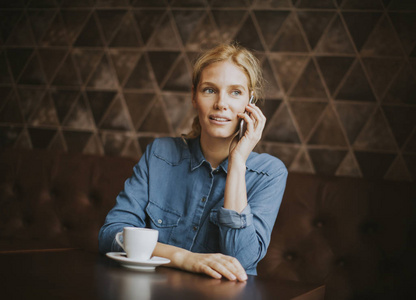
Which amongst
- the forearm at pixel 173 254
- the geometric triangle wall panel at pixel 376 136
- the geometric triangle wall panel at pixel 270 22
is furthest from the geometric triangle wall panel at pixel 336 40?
the forearm at pixel 173 254

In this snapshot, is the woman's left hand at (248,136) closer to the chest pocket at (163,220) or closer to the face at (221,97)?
the face at (221,97)

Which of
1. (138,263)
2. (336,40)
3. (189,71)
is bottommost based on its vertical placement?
(138,263)

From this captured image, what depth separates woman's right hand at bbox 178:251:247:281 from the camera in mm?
1169

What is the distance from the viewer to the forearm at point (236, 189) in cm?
147

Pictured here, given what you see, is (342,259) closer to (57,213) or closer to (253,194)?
(253,194)

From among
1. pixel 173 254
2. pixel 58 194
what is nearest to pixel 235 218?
pixel 173 254

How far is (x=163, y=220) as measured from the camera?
1.66 meters

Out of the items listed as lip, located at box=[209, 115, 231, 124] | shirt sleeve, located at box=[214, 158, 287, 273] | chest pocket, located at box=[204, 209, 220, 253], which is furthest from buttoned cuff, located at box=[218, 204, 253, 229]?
lip, located at box=[209, 115, 231, 124]

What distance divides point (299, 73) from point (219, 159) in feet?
2.85

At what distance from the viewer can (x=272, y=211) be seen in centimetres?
160

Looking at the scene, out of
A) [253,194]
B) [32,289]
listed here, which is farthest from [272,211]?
[32,289]

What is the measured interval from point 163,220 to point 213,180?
0.23m

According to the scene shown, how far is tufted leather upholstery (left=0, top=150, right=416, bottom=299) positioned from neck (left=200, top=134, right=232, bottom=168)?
0.53 m

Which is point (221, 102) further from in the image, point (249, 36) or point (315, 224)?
point (249, 36)
